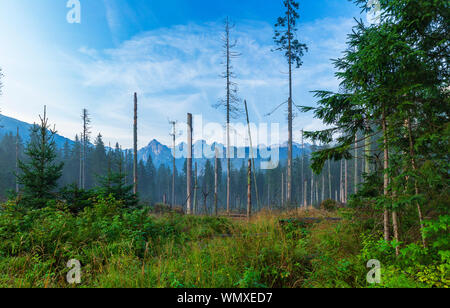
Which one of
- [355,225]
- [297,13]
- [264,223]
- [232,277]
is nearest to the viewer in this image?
[232,277]

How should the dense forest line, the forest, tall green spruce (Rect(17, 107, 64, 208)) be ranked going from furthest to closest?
1. the dense forest line
2. tall green spruce (Rect(17, 107, 64, 208))
3. the forest

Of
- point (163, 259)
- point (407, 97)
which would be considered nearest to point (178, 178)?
point (163, 259)

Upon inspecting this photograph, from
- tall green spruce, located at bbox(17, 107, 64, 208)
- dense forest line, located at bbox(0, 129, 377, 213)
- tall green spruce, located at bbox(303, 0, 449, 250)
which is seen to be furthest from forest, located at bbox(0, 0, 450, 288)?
dense forest line, located at bbox(0, 129, 377, 213)

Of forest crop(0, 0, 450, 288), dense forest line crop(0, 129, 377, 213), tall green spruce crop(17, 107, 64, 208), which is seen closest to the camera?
forest crop(0, 0, 450, 288)

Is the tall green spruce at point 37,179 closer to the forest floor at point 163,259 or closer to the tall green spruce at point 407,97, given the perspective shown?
the forest floor at point 163,259

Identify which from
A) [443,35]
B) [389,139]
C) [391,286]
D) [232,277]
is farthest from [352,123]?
[232,277]

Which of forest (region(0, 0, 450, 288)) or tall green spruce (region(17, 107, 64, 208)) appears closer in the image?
forest (region(0, 0, 450, 288))

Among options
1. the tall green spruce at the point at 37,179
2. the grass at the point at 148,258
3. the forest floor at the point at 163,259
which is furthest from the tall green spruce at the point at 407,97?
the tall green spruce at the point at 37,179

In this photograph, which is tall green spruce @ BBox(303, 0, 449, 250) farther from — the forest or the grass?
the grass

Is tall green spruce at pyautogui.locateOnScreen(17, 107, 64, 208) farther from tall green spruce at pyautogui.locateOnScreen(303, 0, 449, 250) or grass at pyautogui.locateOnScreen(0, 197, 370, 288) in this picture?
tall green spruce at pyautogui.locateOnScreen(303, 0, 449, 250)

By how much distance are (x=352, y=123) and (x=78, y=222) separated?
7.42m

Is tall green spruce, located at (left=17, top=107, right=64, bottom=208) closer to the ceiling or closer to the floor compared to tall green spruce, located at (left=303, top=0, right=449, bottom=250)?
closer to the floor

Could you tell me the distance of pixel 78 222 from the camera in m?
5.32

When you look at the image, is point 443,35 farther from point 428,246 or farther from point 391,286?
point 391,286
